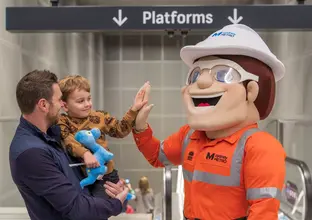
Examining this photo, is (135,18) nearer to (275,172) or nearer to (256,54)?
(256,54)

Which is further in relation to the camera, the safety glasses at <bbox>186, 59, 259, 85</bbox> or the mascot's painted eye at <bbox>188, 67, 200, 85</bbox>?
the mascot's painted eye at <bbox>188, 67, 200, 85</bbox>

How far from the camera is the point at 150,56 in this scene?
25.0 ft

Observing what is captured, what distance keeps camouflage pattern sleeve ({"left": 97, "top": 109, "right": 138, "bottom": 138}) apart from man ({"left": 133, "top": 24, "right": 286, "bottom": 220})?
41 centimetres

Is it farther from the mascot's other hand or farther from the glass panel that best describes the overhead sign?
the glass panel

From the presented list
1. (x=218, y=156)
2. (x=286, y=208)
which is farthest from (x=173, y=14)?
(x=286, y=208)

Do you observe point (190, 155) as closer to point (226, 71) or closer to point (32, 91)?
point (226, 71)

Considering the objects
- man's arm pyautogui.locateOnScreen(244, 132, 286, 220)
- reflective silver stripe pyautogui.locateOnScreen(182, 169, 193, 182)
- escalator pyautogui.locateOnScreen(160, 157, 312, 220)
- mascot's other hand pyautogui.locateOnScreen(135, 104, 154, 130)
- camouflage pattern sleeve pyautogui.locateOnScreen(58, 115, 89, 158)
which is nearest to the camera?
man's arm pyautogui.locateOnScreen(244, 132, 286, 220)

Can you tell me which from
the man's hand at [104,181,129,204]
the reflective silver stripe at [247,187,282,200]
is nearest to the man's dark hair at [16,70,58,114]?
the man's hand at [104,181,129,204]

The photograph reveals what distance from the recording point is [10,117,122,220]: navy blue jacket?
80.3 inches

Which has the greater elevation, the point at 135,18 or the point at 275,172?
the point at 135,18

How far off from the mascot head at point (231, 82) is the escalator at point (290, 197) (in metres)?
1.20

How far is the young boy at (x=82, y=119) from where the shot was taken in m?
2.43

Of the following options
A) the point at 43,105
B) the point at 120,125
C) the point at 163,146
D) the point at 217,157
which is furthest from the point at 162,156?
the point at 43,105

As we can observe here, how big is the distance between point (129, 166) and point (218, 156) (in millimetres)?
5584
